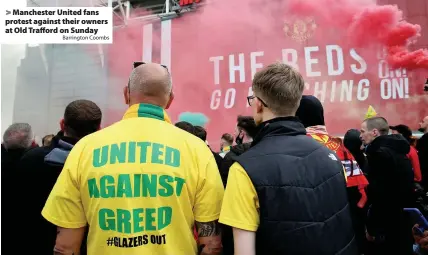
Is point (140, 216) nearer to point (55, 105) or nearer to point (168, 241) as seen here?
point (168, 241)

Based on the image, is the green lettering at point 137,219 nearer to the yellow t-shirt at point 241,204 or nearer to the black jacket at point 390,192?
the yellow t-shirt at point 241,204

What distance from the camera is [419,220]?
7.45 feet

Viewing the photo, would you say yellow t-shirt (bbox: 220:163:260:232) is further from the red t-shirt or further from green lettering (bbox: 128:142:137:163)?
the red t-shirt

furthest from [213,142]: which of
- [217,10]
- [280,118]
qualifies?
[280,118]

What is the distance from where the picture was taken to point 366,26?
28.2 ft

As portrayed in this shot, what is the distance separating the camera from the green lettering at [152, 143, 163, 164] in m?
1.29

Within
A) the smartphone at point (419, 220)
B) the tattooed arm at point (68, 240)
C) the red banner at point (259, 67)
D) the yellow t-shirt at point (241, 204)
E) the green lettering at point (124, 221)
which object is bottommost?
the smartphone at point (419, 220)

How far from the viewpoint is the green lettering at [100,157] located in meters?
1.30

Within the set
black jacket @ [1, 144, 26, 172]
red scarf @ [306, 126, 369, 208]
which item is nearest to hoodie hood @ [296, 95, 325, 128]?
red scarf @ [306, 126, 369, 208]

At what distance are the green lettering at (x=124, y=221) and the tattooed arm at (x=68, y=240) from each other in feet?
0.67

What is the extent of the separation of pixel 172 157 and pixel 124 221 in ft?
0.90

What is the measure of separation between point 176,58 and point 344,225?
884 centimetres

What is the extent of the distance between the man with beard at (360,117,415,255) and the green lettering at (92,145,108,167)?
80.7 inches
